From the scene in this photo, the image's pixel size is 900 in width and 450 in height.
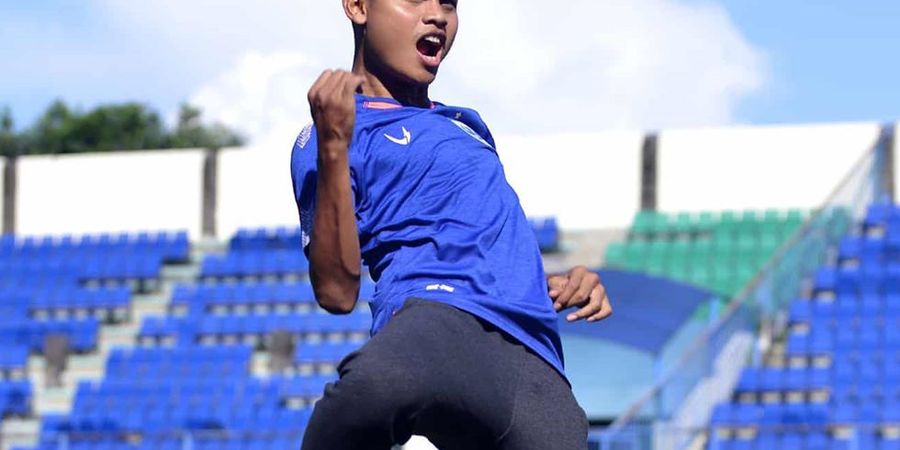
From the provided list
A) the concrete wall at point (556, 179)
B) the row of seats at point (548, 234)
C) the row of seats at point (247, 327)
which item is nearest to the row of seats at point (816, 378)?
the row of seats at point (247, 327)

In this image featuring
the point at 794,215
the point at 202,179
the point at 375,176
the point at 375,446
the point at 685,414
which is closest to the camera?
the point at 375,446

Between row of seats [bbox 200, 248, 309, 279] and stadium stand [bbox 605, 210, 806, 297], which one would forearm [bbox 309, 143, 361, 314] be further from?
row of seats [bbox 200, 248, 309, 279]

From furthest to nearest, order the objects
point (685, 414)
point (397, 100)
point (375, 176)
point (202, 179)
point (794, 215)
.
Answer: point (202, 179), point (794, 215), point (685, 414), point (397, 100), point (375, 176)

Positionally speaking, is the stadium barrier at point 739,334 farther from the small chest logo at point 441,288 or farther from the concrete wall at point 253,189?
the small chest logo at point 441,288

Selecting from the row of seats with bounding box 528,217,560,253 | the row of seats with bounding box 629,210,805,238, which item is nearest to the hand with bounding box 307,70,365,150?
the row of seats with bounding box 629,210,805,238

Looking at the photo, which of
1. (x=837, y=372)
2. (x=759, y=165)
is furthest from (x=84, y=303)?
(x=837, y=372)

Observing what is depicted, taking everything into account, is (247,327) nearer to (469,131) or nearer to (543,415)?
(469,131)

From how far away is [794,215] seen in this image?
22391mm

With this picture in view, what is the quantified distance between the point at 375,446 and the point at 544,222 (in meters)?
20.5

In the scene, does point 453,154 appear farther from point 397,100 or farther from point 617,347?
point 617,347

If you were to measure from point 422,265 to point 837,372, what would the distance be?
14495mm

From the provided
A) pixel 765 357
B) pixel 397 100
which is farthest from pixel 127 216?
pixel 397 100

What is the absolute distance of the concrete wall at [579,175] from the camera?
79.2 ft

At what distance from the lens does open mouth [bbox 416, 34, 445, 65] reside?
3271 mm
